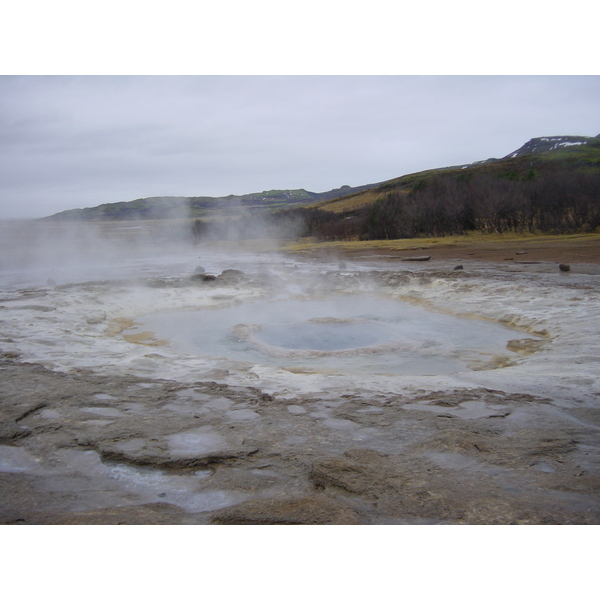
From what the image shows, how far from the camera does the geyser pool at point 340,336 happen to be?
506 centimetres

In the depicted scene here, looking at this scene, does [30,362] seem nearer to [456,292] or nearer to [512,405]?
[512,405]

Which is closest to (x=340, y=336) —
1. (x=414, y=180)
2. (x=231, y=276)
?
(x=231, y=276)

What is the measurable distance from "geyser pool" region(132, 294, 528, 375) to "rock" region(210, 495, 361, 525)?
2.68m

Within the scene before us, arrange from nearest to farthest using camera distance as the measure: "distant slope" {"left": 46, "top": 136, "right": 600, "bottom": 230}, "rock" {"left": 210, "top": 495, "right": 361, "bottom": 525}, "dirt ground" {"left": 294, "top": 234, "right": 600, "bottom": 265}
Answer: "rock" {"left": 210, "top": 495, "right": 361, "bottom": 525}
"dirt ground" {"left": 294, "top": 234, "right": 600, "bottom": 265}
"distant slope" {"left": 46, "top": 136, "right": 600, "bottom": 230}

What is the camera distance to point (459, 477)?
229cm

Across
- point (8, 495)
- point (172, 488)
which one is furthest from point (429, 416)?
point (8, 495)

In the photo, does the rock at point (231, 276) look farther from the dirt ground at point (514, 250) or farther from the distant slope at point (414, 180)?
the distant slope at point (414, 180)

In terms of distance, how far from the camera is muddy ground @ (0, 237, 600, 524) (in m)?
1.99

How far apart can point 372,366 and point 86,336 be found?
3594 mm

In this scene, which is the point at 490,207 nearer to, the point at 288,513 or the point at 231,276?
the point at 231,276

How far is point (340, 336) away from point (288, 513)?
4.40m

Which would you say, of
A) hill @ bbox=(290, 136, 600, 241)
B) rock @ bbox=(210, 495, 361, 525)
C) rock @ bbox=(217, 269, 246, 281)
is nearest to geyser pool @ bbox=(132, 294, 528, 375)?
rock @ bbox=(217, 269, 246, 281)

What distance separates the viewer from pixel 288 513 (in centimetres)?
196

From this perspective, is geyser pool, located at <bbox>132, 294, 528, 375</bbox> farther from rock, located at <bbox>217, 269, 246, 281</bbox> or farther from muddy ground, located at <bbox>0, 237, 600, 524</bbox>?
rock, located at <bbox>217, 269, 246, 281</bbox>
